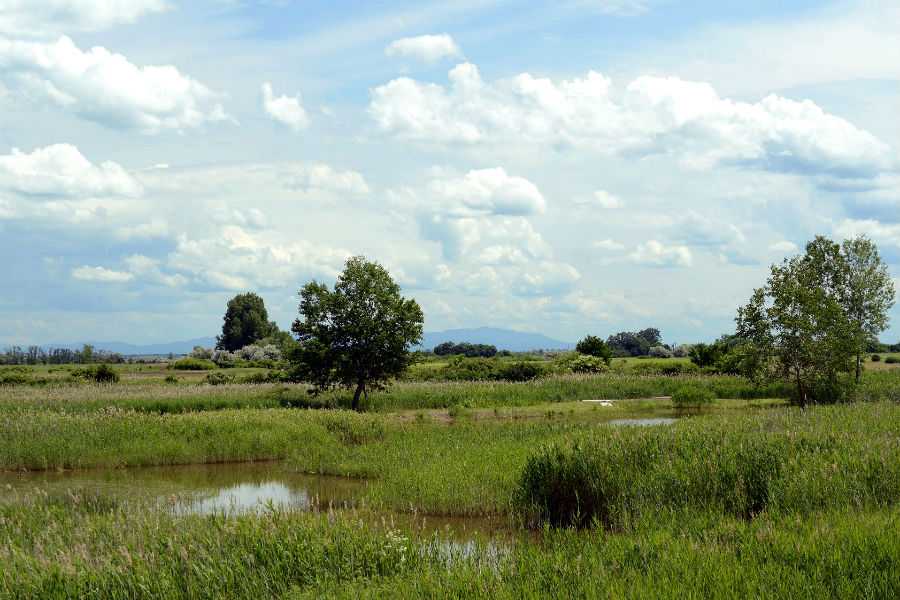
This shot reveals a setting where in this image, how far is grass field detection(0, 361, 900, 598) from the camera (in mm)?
9484

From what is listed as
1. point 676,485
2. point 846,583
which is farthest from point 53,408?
point 846,583

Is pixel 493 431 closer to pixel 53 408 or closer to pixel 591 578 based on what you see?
pixel 591 578

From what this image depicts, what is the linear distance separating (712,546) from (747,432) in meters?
8.54

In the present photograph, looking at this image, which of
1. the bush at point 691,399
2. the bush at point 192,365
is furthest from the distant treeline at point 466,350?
the bush at point 691,399

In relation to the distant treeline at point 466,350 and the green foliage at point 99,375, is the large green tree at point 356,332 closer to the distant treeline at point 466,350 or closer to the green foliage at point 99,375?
the green foliage at point 99,375

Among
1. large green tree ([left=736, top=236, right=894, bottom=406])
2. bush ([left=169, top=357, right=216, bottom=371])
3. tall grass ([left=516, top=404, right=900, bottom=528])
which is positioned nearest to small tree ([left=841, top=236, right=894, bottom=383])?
large green tree ([left=736, top=236, right=894, bottom=406])

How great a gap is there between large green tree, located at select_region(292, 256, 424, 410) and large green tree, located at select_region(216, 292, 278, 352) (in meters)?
93.5

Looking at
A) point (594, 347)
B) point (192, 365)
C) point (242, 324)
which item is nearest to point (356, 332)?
point (594, 347)

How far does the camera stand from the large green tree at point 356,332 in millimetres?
42969

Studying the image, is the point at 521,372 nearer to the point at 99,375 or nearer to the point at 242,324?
the point at 99,375

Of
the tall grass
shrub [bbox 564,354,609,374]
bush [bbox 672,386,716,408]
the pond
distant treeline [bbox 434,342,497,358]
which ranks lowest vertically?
the pond

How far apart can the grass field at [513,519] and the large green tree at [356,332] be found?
14.4 meters

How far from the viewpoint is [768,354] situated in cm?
4178

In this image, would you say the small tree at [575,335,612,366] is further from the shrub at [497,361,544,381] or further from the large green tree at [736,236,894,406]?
the large green tree at [736,236,894,406]
